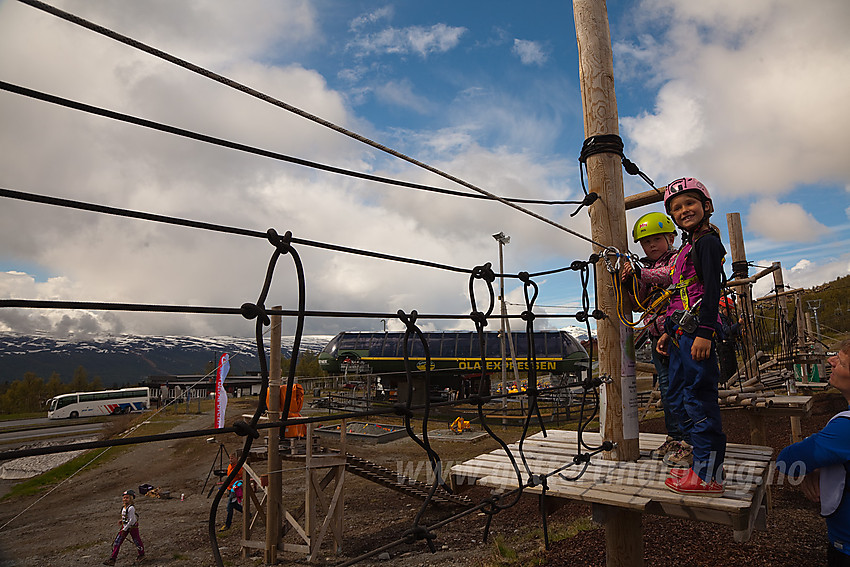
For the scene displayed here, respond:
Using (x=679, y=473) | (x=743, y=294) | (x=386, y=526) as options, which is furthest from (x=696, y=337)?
(x=386, y=526)

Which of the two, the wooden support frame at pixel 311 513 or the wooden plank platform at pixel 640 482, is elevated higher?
the wooden plank platform at pixel 640 482

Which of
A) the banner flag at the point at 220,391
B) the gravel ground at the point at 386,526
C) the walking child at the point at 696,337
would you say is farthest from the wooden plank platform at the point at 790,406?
the banner flag at the point at 220,391

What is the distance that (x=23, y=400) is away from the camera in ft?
169

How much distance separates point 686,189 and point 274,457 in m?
7.64

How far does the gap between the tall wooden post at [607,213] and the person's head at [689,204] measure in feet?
0.89

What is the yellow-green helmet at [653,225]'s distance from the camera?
10.3ft

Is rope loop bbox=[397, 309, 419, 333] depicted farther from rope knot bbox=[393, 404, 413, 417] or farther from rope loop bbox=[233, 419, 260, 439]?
rope loop bbox=[233, 419, 260, 439]

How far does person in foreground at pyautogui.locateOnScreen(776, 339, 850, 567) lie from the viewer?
1853 millimetres

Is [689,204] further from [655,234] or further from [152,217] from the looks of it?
[152,217]

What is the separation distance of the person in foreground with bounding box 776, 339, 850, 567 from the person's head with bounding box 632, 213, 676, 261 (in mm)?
1293

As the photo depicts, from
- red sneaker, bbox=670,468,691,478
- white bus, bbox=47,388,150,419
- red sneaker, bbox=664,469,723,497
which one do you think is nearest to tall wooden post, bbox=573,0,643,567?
red sneaker, bbox=670,468,691,478

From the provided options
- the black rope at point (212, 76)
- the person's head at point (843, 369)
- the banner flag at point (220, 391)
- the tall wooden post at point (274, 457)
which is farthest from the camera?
the banner flag at point (220, 391)

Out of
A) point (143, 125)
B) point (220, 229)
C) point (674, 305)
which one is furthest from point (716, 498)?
point (143, 125)

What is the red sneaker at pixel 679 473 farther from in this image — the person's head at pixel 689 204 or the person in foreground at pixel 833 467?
the person's head at pixel 689 204
